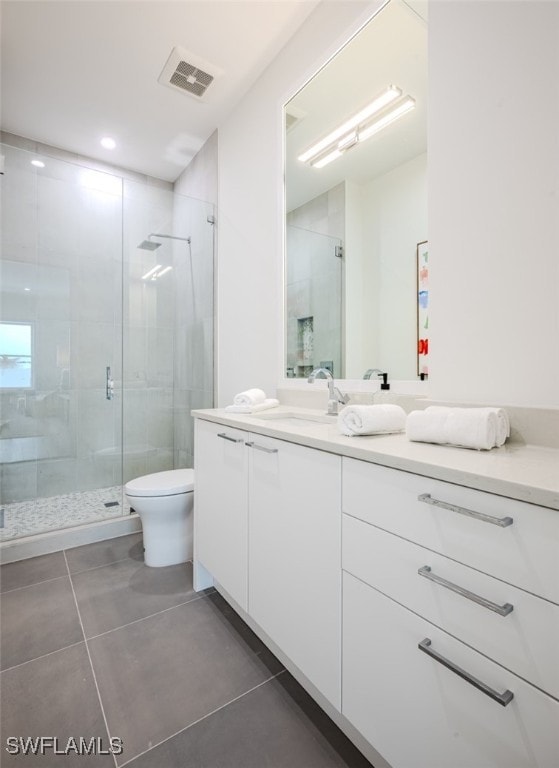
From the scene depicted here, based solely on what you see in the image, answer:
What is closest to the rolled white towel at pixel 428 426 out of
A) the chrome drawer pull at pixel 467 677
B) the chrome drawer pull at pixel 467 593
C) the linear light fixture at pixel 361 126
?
the chrome drawer pull at pixel 467 593

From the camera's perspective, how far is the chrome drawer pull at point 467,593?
60cm

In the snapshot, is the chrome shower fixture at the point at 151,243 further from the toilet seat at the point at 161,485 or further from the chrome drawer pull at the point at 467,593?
the chrome drawer pull at the point at 467,593

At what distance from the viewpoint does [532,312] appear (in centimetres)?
101

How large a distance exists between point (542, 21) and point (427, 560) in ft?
4.62

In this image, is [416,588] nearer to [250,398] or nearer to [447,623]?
[447,623]

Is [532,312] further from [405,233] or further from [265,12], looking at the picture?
[265,12]

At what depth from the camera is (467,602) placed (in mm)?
661

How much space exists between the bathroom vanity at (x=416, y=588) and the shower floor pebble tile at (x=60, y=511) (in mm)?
1602

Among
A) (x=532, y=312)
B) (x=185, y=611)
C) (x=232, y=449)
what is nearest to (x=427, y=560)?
(x=532, y=312)

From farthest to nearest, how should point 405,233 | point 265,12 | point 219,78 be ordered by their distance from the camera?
point 219,78
point 265,12
point 405,233

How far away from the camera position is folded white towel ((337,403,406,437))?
1047 millimetres

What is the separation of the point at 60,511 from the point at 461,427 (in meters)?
2.66

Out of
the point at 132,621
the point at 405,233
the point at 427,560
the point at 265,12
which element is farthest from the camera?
the point at 265,12

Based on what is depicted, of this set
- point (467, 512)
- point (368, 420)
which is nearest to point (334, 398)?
point (368, 420)
